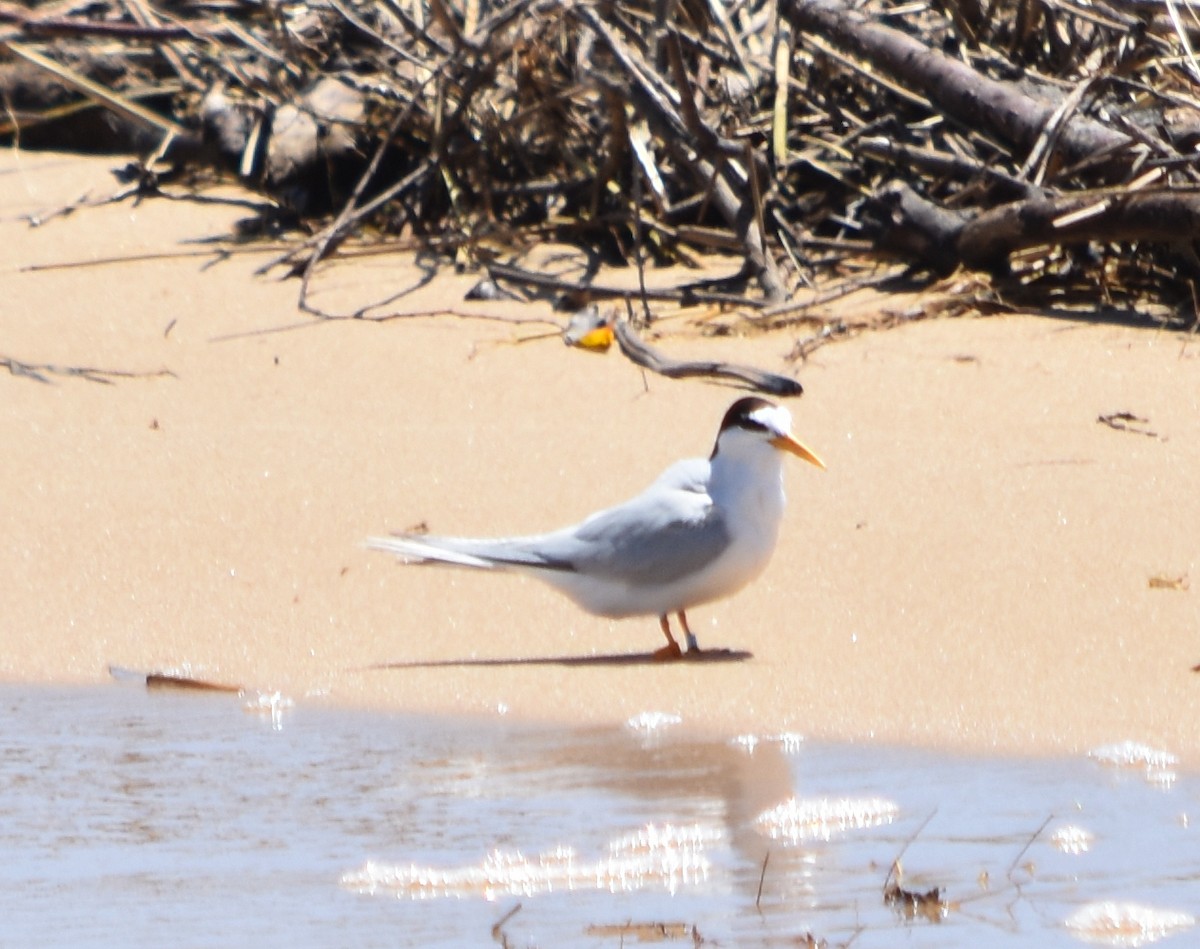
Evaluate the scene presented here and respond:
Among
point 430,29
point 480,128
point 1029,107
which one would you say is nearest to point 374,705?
point 1029,107

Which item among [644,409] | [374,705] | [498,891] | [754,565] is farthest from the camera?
[644,409]

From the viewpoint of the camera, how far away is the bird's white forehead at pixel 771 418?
16.0 feet

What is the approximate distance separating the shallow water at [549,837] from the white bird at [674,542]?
596 millimetres

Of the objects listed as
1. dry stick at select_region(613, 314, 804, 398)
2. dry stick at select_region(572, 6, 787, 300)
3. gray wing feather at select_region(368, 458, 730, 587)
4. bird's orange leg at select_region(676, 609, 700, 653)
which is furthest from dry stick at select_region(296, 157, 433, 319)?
bird's orange leg at select_region(676, 609, 700, 653)

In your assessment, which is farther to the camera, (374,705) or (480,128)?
(480,128)

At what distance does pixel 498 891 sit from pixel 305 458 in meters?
2.79

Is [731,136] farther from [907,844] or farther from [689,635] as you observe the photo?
[907,844]

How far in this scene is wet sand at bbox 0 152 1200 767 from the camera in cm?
437

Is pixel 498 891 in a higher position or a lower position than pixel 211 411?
higher

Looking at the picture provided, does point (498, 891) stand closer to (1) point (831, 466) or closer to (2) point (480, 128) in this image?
(1) point (831, 466)

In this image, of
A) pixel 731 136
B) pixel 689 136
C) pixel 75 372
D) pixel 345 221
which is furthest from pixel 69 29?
pixel 731 136

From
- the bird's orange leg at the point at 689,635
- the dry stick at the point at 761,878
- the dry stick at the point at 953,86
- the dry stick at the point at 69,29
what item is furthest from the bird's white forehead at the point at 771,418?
the dry stick at the point at 69,29

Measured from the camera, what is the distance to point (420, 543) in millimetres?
4918

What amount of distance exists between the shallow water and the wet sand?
249 mm
